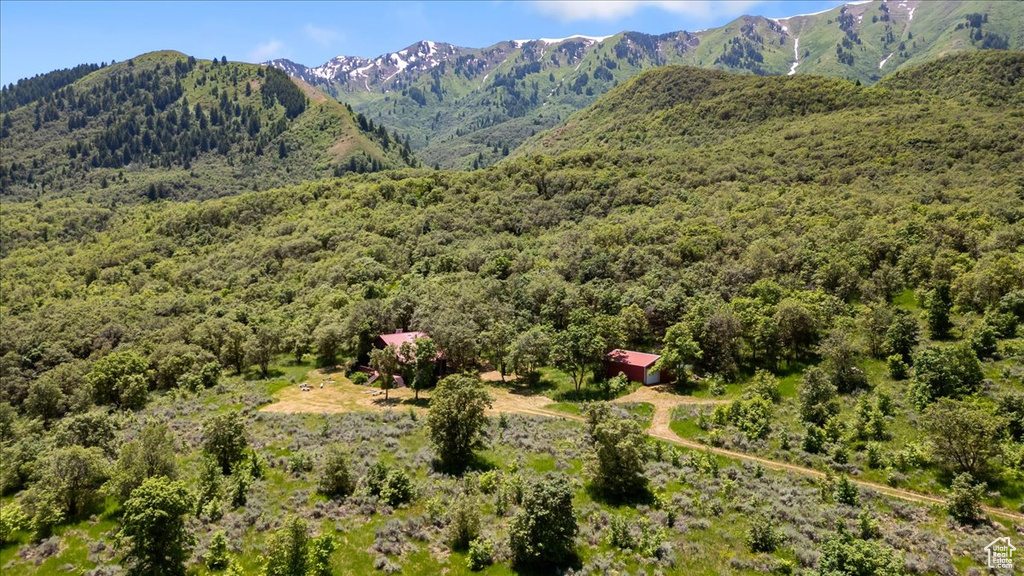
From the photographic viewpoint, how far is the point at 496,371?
57.9m

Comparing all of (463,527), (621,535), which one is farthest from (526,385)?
(621,535)

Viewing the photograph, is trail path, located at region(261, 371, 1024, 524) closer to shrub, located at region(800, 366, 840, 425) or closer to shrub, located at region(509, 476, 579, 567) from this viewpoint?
shrub, located at region(800, 366, 840, 425)

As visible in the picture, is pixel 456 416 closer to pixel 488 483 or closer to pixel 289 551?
pixel 488 483

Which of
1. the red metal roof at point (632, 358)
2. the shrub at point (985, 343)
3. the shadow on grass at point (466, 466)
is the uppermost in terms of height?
the shrub at point (985, 343)

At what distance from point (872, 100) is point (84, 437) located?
161 meters

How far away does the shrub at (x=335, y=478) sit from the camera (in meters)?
30.4

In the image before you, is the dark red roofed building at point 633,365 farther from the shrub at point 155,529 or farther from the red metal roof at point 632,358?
the shrub at point 155,529

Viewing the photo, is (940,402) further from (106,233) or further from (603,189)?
(106,233)

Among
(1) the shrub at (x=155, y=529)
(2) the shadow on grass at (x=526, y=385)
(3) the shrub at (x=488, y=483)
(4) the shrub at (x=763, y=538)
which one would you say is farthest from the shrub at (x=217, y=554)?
(2) the shadow on grass at (x=526, y=385)

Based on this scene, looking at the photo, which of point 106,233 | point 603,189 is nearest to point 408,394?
point 603,189

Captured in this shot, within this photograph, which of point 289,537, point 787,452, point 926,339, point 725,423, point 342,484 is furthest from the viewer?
point 926,339

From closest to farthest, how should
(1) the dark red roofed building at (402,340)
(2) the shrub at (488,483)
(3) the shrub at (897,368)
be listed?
(2) the shrub at (488,483) < (3) the shrub at (897,368) < (1) the dark red roofed building at (402,340)

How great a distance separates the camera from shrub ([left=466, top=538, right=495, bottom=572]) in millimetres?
24234

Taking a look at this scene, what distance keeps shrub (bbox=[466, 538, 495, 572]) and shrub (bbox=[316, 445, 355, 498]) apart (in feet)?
31.8
